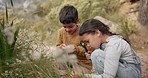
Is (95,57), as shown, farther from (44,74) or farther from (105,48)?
(44,74)

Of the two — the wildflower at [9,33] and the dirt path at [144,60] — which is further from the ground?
the wildflower at [9,33]

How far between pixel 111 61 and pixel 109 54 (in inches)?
2.1

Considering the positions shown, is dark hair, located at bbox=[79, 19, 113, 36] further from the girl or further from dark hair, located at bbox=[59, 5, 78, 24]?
dark hair, located at bbox=[59, 5, 78, 24]

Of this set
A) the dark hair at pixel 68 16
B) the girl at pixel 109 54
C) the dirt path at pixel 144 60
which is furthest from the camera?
the dirt path at pixel 144 60

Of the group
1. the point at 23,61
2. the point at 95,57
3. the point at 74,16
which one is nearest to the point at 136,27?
the point at 74,16

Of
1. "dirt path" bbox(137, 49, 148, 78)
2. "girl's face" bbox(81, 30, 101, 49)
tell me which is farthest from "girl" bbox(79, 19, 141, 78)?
"dirt path" bbox(137, 49, 148, 78)

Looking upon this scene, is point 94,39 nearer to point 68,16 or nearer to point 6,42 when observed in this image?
point 6,42

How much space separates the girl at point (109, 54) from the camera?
276 centimetres

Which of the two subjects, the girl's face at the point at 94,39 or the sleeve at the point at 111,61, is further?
the girl's face at the point at 94,39

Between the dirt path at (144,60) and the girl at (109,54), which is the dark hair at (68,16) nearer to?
the girl at (109,54)

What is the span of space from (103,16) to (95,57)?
4921 mm

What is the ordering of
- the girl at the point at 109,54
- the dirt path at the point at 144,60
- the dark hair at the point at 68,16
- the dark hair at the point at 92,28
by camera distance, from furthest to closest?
the dirt path at the point at 144,60
the dark hair at the point at 68,16
the dark hair at the point at 92,28
the girl at the point at 109,54

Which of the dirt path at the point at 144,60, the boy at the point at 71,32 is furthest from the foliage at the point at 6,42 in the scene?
the dirt path at the point at 144,60

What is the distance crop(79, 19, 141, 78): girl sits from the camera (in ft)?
9.05
